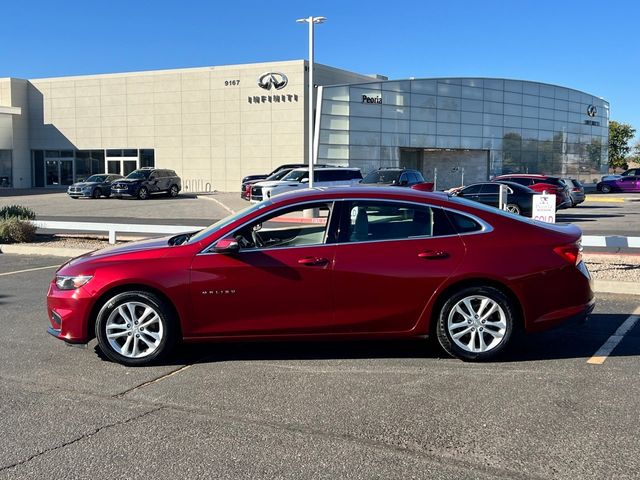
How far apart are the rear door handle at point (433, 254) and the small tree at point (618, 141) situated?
99842 mm

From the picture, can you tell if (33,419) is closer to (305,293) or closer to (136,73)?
(305,293)

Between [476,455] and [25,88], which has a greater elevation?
[25,88]

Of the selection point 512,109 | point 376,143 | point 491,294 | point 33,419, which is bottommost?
point 33,419

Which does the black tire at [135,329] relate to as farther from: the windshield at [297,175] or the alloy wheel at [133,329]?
the windshield at [297,175]

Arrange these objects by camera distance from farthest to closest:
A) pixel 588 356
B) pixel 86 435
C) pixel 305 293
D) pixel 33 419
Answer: pixel 588 356
pixel 305 293
pixel 33 419
pixel 86 435

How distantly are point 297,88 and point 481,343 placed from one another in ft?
126

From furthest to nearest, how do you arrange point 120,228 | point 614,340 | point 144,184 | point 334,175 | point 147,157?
1. point 147,157
2. point 144,184
3. point 334,175
4. point 120,228
5. point 614,340

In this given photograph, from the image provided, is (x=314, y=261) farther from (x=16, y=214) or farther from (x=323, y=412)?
(x=16, y=214)

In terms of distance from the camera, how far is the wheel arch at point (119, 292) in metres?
5.30

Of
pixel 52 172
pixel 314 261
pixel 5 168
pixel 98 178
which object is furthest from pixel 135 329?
pixel 5 168

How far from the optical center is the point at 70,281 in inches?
214

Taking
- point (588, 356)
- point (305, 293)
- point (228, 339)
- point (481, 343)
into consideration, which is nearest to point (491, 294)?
point (481, 343)

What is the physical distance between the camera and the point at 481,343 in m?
5.38

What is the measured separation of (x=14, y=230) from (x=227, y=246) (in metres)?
11.2
